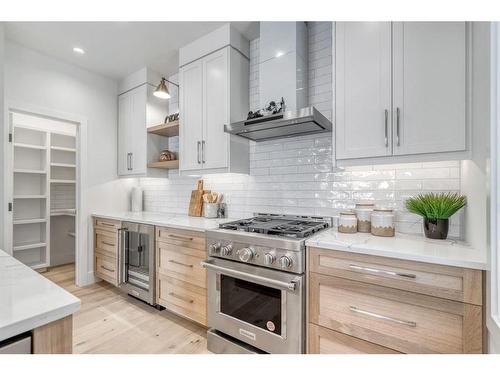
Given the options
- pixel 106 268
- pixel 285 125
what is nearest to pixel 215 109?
pixel 285 125

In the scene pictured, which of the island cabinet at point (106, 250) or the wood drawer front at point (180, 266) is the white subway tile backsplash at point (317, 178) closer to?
the wood drawer front at point (180, 266)

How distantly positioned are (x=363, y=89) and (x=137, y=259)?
2652 mm

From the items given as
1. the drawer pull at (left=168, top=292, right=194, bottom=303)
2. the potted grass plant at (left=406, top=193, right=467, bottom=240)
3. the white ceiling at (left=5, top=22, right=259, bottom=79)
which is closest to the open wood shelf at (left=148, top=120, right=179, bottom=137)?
the white ceiling at (left=5, top=22, right=259, bottom=79)

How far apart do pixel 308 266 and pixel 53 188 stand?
4243mm

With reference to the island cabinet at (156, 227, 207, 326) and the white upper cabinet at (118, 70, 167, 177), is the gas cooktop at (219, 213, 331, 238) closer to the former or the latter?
the island cabinet at (156, 227, 207, 326)

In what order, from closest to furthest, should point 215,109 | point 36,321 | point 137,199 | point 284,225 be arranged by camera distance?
point 36,321, point 284,225, point 215,109, point 137,199

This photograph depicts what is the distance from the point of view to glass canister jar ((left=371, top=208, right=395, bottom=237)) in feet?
5.31

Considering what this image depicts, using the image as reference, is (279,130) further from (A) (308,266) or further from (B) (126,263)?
(B) (126,263)

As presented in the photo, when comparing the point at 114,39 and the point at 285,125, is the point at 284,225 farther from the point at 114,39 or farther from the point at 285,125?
the point at 114,39

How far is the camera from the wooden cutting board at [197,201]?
9.27 feet

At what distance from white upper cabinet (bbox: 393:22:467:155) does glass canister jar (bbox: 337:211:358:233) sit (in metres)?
0.51

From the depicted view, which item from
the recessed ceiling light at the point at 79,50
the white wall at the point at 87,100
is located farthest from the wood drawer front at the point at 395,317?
the recessed ceiling light at the point at 79,50

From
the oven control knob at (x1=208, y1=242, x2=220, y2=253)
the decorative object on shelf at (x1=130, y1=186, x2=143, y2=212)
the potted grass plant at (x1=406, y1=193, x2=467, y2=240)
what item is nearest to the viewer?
the potted grass plant at (x1=406, y1=193, x2=467, y2=240)

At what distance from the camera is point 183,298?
2.14 m
